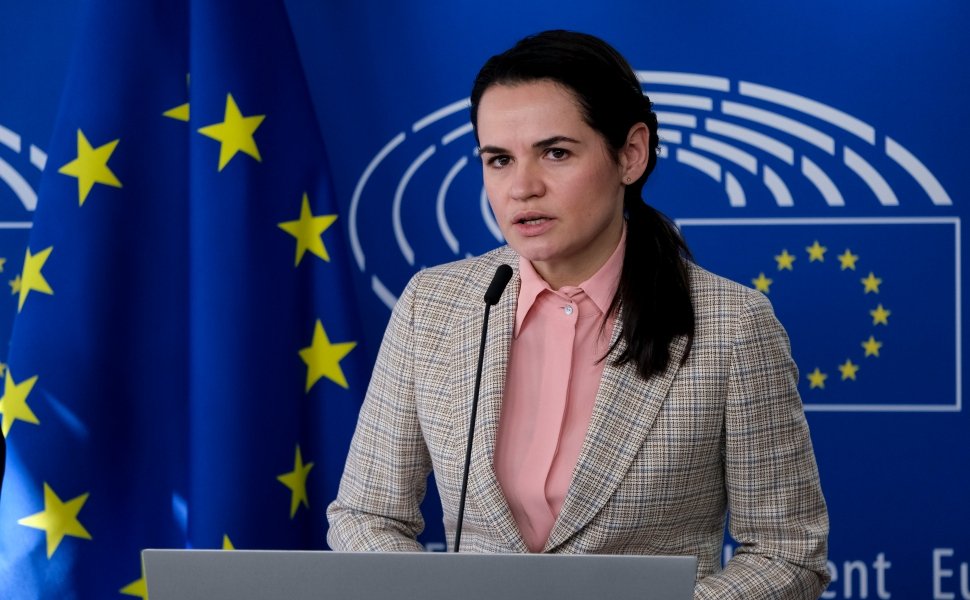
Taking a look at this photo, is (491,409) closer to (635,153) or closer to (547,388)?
(547,388)

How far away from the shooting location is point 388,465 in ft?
5.81

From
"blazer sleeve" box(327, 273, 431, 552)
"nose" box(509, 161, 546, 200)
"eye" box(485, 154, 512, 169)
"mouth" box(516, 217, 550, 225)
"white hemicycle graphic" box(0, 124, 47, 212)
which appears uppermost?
"white hemicycle graphic" box(0, 124, 47, 212)

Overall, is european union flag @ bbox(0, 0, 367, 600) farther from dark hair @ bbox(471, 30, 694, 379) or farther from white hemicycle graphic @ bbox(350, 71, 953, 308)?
dark hair @ bbox(471, 30, 694, 379)

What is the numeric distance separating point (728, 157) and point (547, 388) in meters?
1.12

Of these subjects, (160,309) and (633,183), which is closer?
(633,183)

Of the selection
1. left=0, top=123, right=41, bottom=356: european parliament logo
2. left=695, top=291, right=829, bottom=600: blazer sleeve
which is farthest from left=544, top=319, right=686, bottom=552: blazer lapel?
left=0, top=123, right=41, bottom=356: european parliament logo

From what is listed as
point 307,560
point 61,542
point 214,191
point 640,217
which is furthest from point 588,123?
point 61,542

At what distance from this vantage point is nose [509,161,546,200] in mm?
1591

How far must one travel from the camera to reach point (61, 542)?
2.39 metres

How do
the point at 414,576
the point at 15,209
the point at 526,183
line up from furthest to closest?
the point at 15,209, the point at 526,183, the point at 414,576

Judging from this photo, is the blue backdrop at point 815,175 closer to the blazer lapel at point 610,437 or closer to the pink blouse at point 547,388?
the pink blouse at point 547,388

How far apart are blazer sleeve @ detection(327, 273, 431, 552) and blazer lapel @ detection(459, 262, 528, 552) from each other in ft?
0.36

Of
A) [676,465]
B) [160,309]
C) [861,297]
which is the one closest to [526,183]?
[676,465]

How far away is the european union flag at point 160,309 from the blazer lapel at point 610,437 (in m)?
1.00
